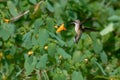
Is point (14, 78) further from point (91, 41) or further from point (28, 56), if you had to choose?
point (91, 41)

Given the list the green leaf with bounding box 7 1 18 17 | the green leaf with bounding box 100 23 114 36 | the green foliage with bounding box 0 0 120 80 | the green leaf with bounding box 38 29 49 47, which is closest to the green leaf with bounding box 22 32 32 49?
the green foliage with bounding box 0 0 120 80

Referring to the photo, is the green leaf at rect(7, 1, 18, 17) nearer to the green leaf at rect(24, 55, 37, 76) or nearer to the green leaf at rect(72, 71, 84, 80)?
the green leaf at rect(24, 55, 37, 76)

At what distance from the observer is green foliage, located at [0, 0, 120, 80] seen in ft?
7.03

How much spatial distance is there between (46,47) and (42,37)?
0.19 feet

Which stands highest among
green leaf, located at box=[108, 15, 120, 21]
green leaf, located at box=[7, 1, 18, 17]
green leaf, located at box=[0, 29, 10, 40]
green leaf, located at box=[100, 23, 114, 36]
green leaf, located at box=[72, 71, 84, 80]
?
green leaf, located at box=[108, 15, 120, 21]

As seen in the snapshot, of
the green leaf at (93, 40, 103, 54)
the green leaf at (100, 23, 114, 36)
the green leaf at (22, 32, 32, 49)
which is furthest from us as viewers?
the green leaf at (100, 23, 114, 36)

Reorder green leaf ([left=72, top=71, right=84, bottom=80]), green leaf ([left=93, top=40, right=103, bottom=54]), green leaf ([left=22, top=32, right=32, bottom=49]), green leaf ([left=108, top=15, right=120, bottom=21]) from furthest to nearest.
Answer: green leaf ([left=108, top=15, right=120, bottom=21]) < green leaf ([left=93, top=40, right=103, bottom=54]) < green leaf ([left=22, top=32, right=32, bottom=49]) < green leaf ([left=72, top=71, right=84, bottom=80])

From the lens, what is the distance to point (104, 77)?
239 centimetres

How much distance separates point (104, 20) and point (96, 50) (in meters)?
1.39

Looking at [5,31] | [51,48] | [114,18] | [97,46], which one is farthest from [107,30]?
[51,48]

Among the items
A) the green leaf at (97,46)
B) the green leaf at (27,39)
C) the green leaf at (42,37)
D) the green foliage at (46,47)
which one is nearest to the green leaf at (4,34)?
the green foliage at (46,47)

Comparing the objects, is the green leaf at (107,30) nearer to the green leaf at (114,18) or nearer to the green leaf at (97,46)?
the green leaf at (114,18)

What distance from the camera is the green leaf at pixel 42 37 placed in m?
2.11

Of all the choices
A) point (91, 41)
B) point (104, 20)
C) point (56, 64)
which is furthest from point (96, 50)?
point (104, 20)
